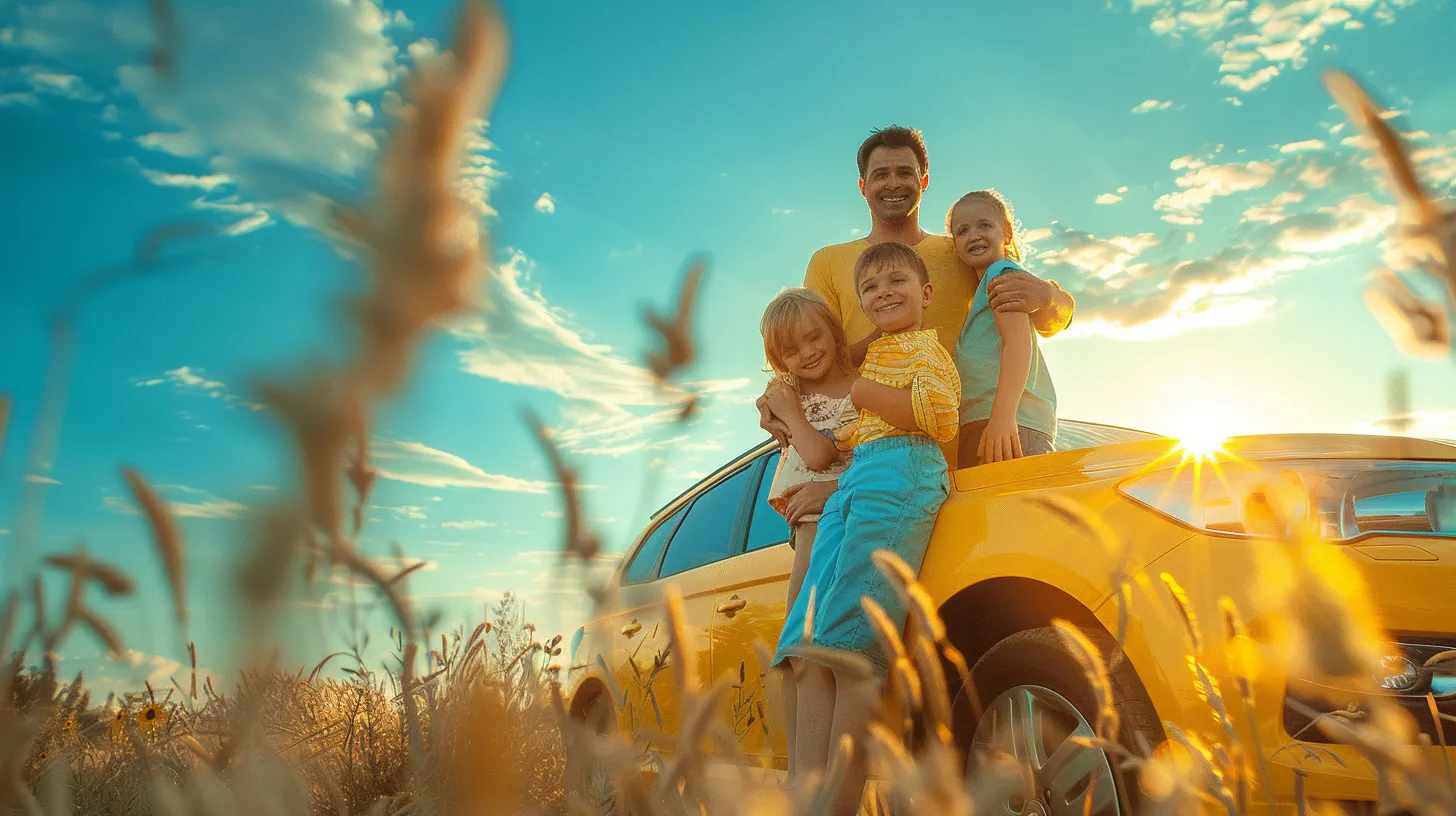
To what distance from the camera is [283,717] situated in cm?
98

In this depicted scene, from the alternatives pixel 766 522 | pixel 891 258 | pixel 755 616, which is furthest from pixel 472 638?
pixel 766 522

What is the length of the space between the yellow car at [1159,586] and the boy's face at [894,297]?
1.44 ft

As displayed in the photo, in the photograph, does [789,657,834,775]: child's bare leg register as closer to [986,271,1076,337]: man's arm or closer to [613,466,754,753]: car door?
[986,271,1076,337]: man's arm

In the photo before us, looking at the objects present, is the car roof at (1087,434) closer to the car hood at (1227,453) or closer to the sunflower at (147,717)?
the car hood at (1227,453)

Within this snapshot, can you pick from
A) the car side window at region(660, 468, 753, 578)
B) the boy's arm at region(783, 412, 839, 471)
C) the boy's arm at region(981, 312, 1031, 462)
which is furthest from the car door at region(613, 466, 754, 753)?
the boy's arm at region(981, 312, 1031, 462)

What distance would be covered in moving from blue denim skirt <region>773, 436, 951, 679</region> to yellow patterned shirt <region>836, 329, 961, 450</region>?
0.17ft

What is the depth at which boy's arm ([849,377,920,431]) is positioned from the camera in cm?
228

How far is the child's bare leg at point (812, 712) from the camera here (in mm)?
2032

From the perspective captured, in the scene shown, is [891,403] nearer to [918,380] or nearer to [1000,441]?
[918,380]

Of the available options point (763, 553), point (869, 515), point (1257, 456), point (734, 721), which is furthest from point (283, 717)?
point (763, 553)

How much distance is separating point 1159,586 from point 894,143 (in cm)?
171

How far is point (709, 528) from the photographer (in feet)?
13.9

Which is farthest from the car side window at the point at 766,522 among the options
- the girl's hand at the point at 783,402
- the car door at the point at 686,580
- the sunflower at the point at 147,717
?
the sunflower at the point at 147,717

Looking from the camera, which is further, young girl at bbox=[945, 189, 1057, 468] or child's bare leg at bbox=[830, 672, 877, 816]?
young girl at bbox=[945, 189, 1057, 468]
